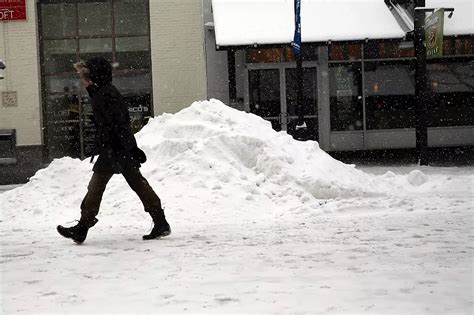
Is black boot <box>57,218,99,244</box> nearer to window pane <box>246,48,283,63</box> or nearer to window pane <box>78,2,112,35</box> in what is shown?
window pane <box>246,48,283,63</box>

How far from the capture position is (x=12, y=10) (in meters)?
19.2

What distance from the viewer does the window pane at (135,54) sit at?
1991 cm

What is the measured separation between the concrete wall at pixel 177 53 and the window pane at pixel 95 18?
1524mm

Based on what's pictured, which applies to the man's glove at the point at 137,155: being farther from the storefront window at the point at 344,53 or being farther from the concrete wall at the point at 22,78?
the storefront window at the point at 344,53

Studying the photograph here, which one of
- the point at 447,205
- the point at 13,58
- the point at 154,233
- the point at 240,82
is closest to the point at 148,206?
the point at 154,233

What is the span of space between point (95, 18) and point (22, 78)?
2.91m

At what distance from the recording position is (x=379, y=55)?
65.6 ft

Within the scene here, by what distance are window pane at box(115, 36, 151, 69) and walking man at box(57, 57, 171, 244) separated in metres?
13.5

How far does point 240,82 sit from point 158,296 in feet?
51.0

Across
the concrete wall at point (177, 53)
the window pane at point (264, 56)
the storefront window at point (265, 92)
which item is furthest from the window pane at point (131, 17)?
the storefront window at point (265, 92)

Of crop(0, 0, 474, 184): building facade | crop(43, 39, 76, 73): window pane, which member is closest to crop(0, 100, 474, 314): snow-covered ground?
crop(0, 0, 474, 184): building facade

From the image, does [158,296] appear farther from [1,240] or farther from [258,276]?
[1,240]

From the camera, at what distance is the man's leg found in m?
6.52

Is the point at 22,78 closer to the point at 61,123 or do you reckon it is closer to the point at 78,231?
the point at 61,123
